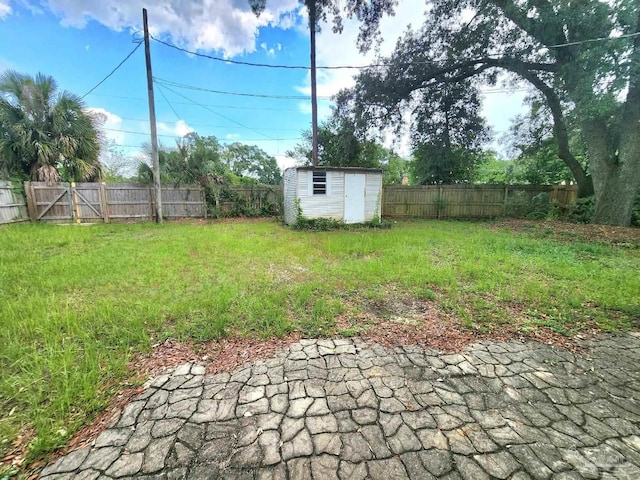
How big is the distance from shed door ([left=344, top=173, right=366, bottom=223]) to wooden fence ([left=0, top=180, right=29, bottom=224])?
35.5ft

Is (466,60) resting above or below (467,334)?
above

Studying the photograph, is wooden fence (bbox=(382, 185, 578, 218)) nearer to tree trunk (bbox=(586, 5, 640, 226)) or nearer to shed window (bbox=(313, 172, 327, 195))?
tree trunk (bbox=(586, 5, 640, 226))

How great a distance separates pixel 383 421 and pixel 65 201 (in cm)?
1243

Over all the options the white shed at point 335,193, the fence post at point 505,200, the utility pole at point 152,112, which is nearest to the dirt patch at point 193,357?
the white shed at point 335,193

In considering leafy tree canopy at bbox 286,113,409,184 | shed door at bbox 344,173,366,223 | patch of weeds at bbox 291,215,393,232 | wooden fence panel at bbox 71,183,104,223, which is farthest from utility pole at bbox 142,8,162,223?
leafy tree canopy at bbox 286,113,409,184

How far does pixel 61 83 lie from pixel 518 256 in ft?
46.5

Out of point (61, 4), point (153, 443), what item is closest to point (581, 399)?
point (153, 443)

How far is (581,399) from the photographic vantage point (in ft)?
5.75

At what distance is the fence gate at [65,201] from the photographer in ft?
28.9

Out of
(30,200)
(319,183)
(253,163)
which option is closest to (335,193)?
(319,183)

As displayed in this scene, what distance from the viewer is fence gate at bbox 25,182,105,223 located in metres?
8.80

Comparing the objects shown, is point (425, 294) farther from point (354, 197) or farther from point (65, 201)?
point (65, 201)

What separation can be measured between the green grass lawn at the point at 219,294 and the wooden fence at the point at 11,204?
9.91 feet

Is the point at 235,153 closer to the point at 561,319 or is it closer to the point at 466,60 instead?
the point at 466,60
